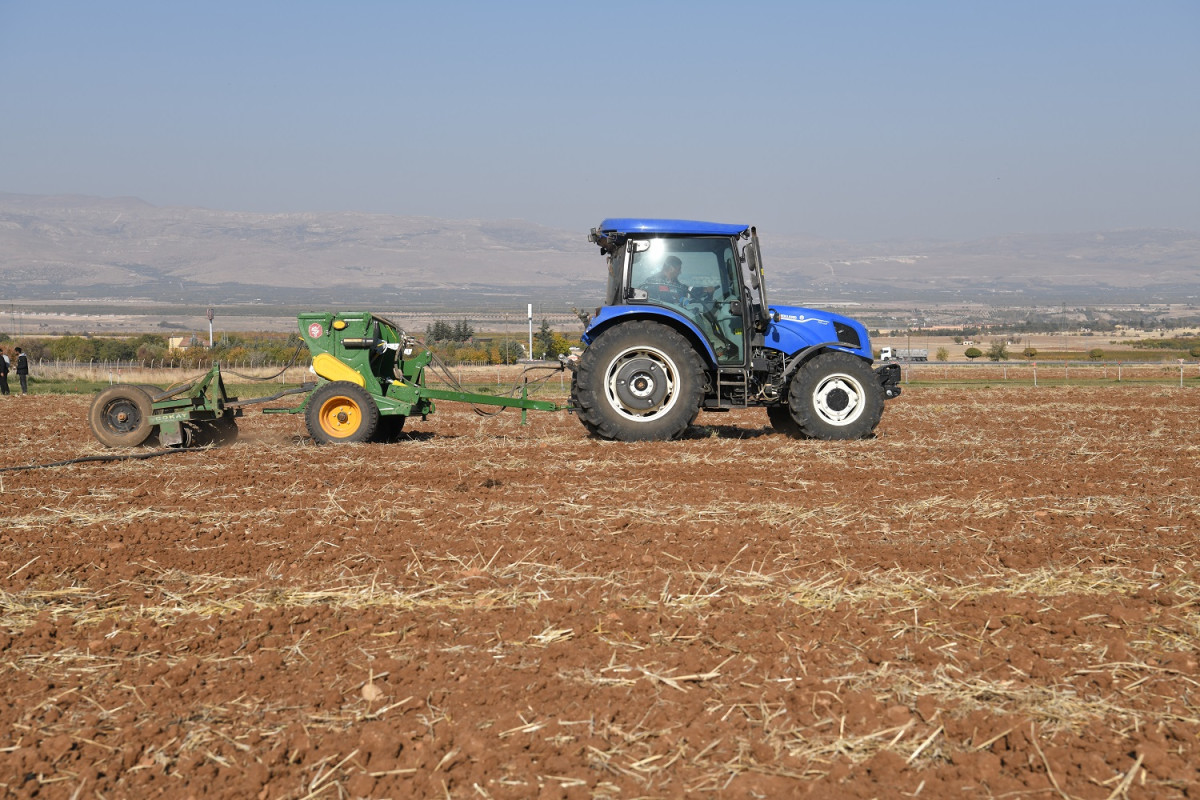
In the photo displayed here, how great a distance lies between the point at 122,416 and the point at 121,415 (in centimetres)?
1

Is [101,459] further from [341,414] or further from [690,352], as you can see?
[690,352]

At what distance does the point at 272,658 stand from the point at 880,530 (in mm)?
3943

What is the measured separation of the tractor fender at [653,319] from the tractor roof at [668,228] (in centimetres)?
80

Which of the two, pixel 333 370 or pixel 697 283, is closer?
pixel 697 283

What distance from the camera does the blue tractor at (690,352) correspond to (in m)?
11.7

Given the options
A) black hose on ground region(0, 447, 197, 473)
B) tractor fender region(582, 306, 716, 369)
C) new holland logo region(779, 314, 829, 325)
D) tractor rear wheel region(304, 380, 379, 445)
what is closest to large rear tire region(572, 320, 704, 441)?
tractor fender region(582, 306, 716, 369)

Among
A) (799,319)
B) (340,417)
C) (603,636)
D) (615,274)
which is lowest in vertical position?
(603,636)

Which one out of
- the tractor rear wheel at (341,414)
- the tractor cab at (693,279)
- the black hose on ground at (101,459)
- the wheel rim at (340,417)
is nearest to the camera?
the black hose on ground at (101,459)

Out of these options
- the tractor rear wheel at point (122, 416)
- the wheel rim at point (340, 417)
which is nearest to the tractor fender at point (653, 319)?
the wheel rim at point (340, 417)

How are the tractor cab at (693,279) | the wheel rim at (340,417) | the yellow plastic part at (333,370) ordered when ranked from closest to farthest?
the tractor cab at (693,279), the wheel rim at (340,417), the yellow plastic part at (333,370)

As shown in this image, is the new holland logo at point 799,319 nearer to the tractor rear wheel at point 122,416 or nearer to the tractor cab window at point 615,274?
the tractor cab window at point 615,274

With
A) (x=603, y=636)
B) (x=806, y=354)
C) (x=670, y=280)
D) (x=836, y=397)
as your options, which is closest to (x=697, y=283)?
(x=670, y=280)

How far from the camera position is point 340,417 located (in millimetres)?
12086

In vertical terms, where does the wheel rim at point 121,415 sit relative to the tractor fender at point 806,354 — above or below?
below
